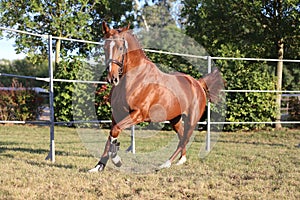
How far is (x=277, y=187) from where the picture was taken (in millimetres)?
3721

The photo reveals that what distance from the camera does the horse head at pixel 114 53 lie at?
364 centimetres

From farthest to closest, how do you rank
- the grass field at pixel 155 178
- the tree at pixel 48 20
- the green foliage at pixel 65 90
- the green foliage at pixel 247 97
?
the tree at pixel 48 20, the green foliage at pixel 65 90, the green foliage at pixel 247 97, the grass field at pixel 155 178

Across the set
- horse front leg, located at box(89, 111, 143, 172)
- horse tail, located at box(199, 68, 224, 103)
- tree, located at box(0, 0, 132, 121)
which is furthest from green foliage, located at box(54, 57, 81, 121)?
horse front leg, located at box(89, 111, 143, 172)

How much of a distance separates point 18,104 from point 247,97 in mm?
7625

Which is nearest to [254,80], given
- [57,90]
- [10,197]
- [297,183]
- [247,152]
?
[247,152]

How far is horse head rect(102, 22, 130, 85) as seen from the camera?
364cm

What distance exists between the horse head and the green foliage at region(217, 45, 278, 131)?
6.84 meters

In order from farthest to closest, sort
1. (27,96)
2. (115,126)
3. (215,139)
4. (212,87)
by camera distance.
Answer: (27,96)
(215,139)
(212,87)
(115,126)

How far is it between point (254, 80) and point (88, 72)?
4955mm

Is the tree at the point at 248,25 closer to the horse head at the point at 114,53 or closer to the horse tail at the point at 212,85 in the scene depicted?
the horse tail at the point at 212,85

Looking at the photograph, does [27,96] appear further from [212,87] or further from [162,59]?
[212,87]

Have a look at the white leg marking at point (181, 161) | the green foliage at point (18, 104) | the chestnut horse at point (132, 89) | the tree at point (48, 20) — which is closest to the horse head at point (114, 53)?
the chestnut horse at point (132, 89)

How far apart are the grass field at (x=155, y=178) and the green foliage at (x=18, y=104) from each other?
19.6ft

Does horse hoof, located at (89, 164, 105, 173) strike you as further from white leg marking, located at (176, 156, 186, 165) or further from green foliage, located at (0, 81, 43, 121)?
green foliage, located at (0, 81, 43, 121)
